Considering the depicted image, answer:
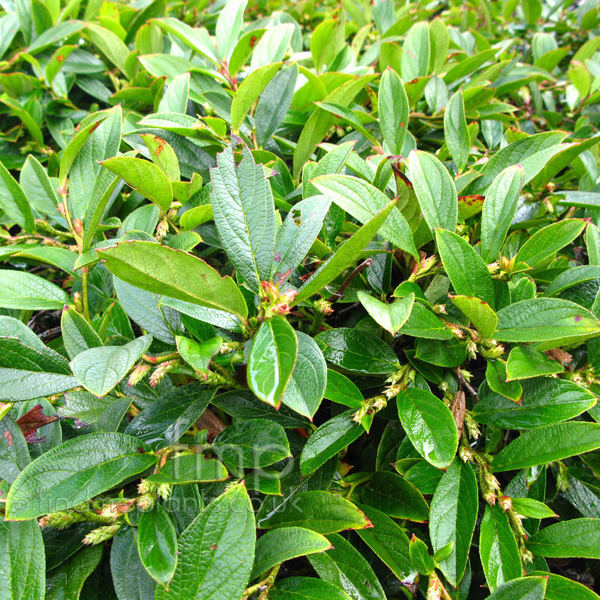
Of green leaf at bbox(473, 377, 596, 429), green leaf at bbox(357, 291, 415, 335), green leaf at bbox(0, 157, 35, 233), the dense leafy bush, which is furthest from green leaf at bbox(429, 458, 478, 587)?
green leaf at bbox(0, 157, 35, 233)

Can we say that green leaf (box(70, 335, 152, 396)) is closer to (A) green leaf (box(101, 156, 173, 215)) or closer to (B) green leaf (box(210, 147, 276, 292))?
(B) green leaf (box(210, 147, 276, 292))

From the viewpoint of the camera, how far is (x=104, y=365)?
→ 0.71 meters

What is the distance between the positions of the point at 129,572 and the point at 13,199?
0.89m

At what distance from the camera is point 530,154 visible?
1.11m

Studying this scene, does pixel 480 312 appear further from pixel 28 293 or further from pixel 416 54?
pixel 416 54

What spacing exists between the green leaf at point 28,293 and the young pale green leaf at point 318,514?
2.07 feet

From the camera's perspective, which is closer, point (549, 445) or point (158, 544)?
point (158, 544)

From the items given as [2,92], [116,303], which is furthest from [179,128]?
[2,92]

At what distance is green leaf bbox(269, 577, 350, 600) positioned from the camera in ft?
2.46

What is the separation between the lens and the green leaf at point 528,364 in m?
0.78

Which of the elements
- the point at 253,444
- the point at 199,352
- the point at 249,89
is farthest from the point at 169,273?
the point at 249,89

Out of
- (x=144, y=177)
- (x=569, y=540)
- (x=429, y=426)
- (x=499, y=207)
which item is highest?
(x=144, y=177)

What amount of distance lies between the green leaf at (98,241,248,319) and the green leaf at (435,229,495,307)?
1.32 feet

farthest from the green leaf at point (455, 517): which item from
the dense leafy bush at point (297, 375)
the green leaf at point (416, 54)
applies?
the green leaf at point (416, 54)
